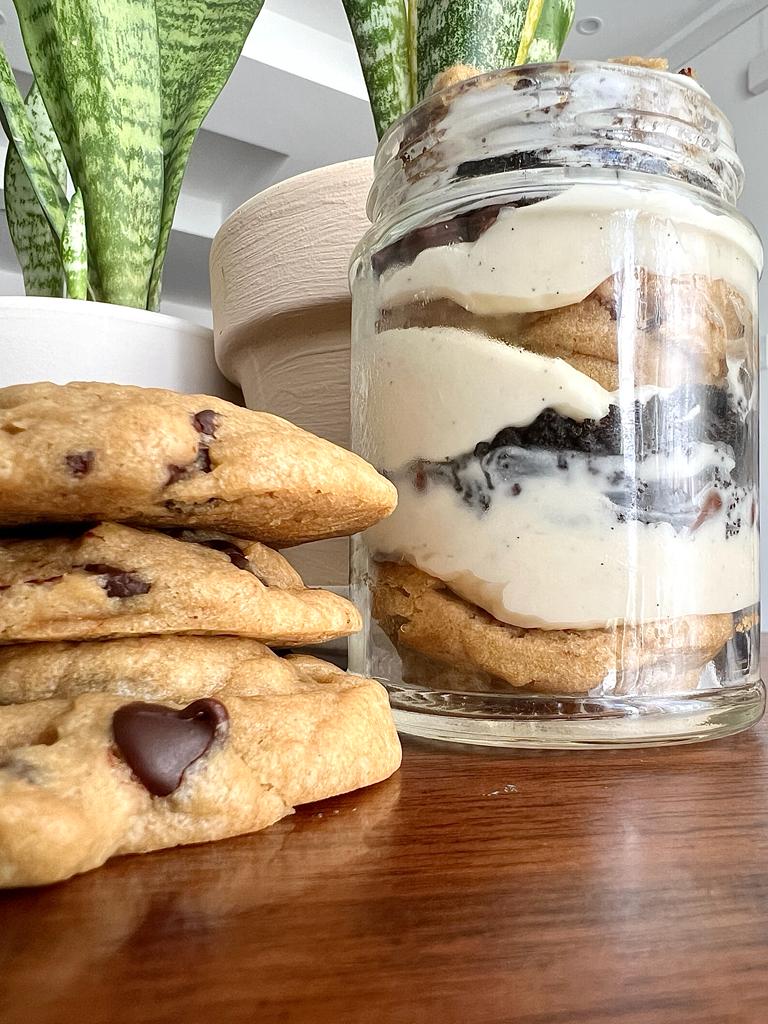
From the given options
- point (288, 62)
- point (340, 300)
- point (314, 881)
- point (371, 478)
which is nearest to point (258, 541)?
point (371, 478)

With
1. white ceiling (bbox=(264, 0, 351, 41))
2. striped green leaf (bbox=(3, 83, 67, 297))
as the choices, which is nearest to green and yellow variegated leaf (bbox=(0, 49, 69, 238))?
striped green leaf (bbox=(3, 83, 67, 297))

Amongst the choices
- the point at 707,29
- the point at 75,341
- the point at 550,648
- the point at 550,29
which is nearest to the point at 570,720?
the point at 550,648

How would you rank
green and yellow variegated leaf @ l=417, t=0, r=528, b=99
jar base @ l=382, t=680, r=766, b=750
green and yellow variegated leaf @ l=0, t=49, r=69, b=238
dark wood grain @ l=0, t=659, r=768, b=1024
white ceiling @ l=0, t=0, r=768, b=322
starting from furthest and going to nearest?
white ceiling @ l=0, t=0, r=768, b=322 → green and yellow variegated leaf @ l=0, t=49, r=69, b=238 → green and yellow variegated leaf @ l=417, t=0, r=528, b=99 → jar base @ l=382, t=680, r=766, b=750 → dark wood grain @ l=0, t=659, r=768, b=1024

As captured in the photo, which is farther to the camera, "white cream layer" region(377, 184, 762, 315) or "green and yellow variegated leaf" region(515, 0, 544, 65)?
"green and yellow variegated leaf" region(515, 0, 544, 65)

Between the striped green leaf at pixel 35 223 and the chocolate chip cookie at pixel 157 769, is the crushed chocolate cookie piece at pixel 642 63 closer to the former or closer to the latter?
the chocolate chip cookie at pixel 157 769

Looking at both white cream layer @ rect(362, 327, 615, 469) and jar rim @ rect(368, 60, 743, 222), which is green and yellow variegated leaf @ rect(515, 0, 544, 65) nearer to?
jar rim @ rect(368, 60, 743, 222)

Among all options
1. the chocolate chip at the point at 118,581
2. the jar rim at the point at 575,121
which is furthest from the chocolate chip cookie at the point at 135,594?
the jar rim at the point at 575,121
